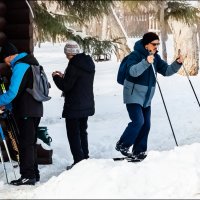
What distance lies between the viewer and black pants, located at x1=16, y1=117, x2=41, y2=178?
639 cm

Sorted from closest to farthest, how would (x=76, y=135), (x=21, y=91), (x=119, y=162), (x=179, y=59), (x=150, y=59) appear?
(x=119, y=162) → (x=21, y=91) → (x=150, y=59) → (x=76, y=135) → (x=179, y=59)

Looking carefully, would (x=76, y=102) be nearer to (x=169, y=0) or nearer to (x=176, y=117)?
(x=169, y=0)

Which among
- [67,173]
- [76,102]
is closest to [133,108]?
[76,102]

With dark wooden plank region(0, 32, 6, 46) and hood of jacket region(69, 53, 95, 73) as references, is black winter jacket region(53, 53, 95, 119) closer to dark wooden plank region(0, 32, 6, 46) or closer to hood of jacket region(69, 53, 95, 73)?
hood of jacket region(69, 53, 95, 73)

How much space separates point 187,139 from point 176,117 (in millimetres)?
1797

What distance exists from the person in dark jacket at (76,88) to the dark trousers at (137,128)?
1.81 ft

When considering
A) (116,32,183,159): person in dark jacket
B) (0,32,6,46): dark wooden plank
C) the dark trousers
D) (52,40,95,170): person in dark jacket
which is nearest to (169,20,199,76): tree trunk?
(0,32,6,46): dark wooden plank

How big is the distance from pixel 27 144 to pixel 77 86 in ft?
3.51

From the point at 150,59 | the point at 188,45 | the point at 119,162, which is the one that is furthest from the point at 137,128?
the point at 188,45

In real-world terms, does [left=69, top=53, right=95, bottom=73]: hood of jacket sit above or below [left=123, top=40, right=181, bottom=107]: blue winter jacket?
above

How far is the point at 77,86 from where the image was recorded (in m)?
7.05

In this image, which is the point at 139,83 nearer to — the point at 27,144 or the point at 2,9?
the point at 27,144

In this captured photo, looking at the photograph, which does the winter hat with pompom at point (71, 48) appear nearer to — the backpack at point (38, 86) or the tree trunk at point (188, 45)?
the backpack at point (38, 86)

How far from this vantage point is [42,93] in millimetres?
6395
